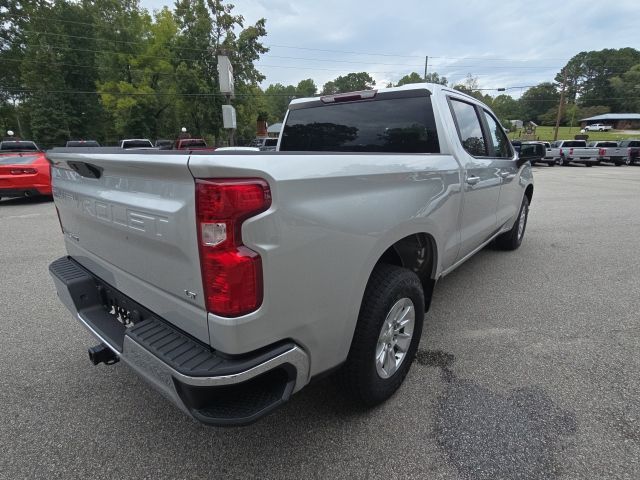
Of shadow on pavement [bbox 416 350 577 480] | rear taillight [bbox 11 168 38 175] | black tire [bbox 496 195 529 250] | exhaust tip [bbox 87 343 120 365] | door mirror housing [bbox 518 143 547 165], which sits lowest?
shadow on pavement [bbox 416 350 577 480]

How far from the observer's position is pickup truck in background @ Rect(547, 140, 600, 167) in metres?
24.4

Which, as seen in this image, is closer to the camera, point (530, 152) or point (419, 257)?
point (419, 257)

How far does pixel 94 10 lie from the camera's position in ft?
127

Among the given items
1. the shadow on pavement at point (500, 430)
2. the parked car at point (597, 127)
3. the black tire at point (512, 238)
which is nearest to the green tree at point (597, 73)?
the parked car at point (597, 127)

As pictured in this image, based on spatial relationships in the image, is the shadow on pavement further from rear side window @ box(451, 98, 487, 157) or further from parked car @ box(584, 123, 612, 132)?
parked car @ box(584, 123, 612, 132)

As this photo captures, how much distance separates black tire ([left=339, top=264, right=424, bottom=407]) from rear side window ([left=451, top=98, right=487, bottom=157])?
5.07ft

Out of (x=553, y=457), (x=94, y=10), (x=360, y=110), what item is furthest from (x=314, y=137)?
(x=94, y=10)

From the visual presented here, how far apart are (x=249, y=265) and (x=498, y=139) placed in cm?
378

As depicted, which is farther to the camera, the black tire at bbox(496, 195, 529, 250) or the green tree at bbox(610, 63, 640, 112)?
the green tree at bbox(610, 63, 640, 112)

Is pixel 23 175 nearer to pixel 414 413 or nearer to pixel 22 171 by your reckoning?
pixel 22 171

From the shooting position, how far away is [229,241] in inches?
53.6

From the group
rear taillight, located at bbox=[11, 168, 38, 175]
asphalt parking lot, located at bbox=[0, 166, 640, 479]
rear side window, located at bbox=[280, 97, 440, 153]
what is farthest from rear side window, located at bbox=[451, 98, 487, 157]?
rear taillight, located at bbox=[11, 168, 38, 175]

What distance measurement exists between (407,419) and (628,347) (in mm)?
1988

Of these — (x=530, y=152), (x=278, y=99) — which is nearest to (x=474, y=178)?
(x=530, y=152)
